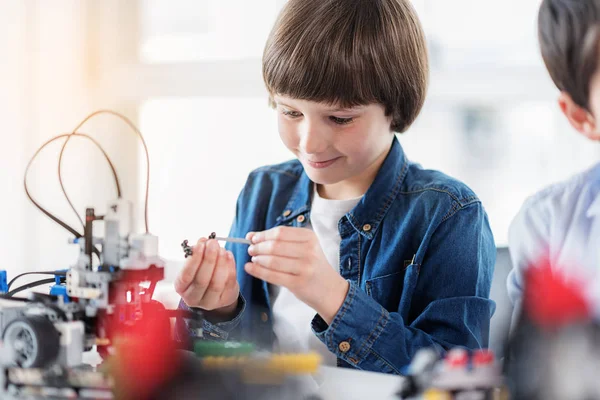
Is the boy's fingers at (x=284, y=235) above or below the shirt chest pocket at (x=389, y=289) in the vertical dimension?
above

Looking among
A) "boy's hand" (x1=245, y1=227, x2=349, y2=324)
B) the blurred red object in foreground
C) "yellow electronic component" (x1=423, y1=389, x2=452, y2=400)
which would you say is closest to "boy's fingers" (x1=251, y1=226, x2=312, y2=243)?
"boy's hand" (x1=245, y1=227, x2=349, y2=324)

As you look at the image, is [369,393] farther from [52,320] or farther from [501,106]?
[501,106]

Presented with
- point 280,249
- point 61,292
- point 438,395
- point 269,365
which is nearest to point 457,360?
point 438,395

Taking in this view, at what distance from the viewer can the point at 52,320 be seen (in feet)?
2.09

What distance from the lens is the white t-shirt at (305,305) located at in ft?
3.13

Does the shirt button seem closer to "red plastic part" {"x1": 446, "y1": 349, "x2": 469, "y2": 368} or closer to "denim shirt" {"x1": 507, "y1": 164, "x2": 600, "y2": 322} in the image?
"denim shirt" {"x1": 507, "y1": 164, "x2": 600, "y2": 322}

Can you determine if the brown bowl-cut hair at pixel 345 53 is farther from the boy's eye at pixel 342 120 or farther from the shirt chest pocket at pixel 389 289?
the shirt chest pocket at pixel 389 289

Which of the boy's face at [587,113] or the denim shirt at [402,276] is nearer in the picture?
the boy's face at [587,113]

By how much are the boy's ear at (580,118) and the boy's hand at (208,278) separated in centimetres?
38

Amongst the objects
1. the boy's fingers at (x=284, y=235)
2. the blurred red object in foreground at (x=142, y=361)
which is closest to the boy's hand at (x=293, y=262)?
the boy's fingers at (x=284, y=235)

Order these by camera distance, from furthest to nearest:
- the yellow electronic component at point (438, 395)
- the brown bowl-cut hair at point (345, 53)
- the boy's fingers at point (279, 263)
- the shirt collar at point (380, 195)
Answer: the shirt collar at point (380, 195) < the brown bowl-cut hair at point (345, 53) < the boy's fingers at point (279, 263) < the yellow electronic component at point (438, 395)

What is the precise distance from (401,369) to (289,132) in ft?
1.04

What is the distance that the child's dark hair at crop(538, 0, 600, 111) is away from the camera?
58cm

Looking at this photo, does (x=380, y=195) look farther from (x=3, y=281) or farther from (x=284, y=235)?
(x=3, y=281)
